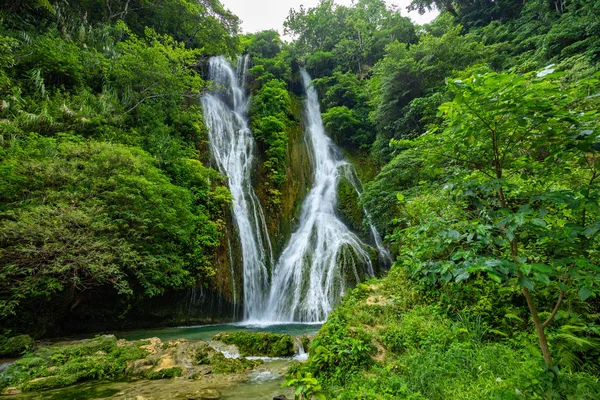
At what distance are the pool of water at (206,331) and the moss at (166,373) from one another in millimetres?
2752

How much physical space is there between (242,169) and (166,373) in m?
10.9

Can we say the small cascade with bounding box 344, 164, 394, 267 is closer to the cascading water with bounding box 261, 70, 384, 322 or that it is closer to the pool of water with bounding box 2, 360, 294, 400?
the cascading water with bounding box 261, 70, 384, 322

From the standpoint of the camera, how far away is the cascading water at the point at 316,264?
1016 cm

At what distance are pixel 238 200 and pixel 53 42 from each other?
9348 mm

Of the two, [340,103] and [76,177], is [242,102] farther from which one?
[76,177]

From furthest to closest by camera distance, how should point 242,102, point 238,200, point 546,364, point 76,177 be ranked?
point 242,102 < point 238,200 < point 76,177 < point 546,364

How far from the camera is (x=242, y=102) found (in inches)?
762

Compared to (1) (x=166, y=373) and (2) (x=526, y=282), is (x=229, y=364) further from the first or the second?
(2) (x=526, y=282)

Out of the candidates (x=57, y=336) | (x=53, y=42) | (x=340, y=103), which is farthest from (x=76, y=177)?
(x=340, y=103)

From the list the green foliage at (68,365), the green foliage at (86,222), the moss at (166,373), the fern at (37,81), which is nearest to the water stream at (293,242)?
the green foliage at (86,222)

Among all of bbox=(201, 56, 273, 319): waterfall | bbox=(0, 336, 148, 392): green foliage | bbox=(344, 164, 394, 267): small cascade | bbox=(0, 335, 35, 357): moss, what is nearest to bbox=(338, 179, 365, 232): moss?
bbox=(344, 164, 394, 267): small cascade

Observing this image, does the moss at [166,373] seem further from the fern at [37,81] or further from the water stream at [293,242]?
the fern at [37,81]

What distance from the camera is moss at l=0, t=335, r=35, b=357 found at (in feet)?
17.5

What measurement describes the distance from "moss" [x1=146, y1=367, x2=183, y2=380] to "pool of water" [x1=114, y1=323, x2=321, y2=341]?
2.75m
